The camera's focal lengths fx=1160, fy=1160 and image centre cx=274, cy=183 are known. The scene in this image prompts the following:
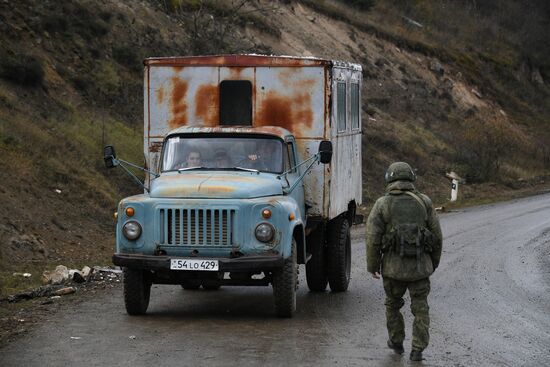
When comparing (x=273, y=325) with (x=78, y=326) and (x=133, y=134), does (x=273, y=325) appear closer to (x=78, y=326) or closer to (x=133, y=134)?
(x=78, y=326)

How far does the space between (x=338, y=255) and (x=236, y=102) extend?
8.12ft

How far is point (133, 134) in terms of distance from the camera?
29.1 m

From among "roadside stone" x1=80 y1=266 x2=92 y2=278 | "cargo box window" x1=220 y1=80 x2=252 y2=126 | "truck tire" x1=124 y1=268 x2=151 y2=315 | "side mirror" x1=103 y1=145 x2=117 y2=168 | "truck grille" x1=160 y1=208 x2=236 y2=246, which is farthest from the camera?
"roadside stone" x1=80 y1=266 x2=92 y2=278

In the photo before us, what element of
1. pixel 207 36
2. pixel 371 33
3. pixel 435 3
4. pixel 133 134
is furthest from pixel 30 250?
pixel 435 3

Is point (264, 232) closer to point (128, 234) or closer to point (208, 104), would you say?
point (128, 234)

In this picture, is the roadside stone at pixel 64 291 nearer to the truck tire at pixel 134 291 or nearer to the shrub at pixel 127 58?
the truck tire at pixel 134 291

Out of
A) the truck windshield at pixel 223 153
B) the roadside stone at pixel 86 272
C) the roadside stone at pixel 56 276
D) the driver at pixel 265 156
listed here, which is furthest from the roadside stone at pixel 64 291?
the driver at pixel 265 156

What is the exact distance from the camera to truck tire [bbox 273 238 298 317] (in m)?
12.4

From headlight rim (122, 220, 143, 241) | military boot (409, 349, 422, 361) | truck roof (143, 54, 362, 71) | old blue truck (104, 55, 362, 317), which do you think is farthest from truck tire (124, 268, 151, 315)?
military boot (409, 349, 422, 361)

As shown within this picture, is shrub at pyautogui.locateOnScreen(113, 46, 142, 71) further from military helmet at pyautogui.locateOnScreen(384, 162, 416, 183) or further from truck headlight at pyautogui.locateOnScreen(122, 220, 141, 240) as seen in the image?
military helmet at pyautogui.locateOnScreen(384, 162, 416, 183)

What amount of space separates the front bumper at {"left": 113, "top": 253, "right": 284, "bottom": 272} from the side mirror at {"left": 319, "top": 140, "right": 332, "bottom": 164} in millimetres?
1717

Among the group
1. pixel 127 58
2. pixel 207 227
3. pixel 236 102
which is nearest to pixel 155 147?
pixel 236 102

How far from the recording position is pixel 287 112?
1448 centimetres

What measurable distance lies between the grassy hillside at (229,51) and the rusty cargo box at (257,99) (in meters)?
3.19
